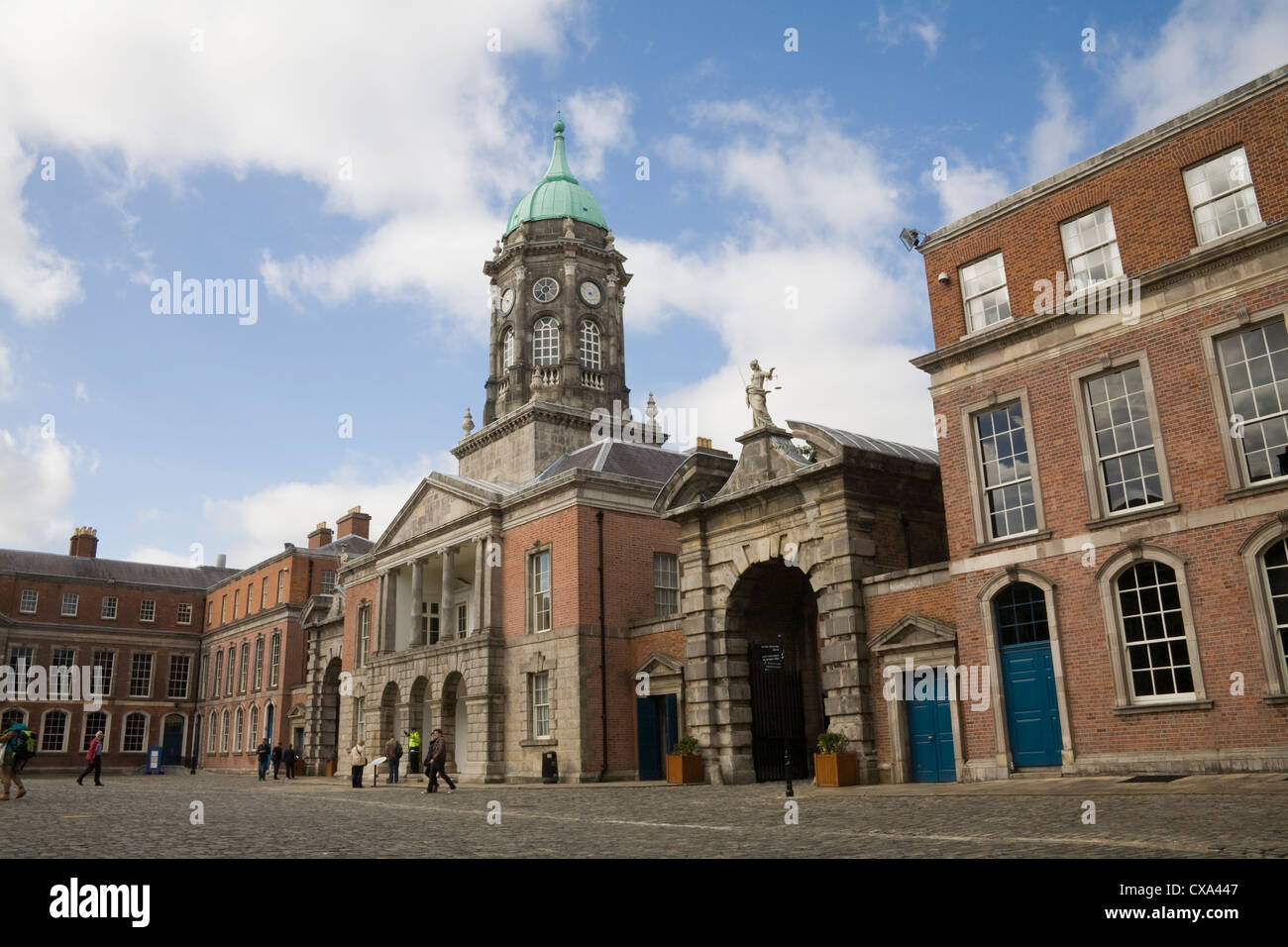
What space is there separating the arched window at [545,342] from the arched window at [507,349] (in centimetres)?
113

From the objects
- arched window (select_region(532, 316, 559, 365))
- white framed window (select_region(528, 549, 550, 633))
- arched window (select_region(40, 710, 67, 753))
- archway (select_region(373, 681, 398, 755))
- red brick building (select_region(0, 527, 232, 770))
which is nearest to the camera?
white framed window (select_region(528, 549, 550, 633))

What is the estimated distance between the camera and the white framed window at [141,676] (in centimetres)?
6650

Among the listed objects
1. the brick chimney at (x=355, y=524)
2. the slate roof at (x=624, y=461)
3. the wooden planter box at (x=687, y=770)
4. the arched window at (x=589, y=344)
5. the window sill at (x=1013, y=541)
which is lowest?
the wooden planter box at (x=687, y=770)

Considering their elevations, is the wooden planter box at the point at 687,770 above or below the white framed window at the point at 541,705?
below

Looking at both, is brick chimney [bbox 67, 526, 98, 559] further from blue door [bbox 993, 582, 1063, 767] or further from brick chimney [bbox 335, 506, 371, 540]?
blue door [bbox 993, 582, 1063, 767]

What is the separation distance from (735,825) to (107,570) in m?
68.1

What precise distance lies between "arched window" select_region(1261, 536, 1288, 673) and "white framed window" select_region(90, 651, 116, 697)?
6769cm

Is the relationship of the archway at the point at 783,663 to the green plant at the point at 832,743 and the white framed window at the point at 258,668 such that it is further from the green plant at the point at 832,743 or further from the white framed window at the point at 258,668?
the white framed window at the point at 258,668

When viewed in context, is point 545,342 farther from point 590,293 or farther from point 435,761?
point 435,761

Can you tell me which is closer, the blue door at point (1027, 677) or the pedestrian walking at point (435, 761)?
the blue door at point (1027, 677)

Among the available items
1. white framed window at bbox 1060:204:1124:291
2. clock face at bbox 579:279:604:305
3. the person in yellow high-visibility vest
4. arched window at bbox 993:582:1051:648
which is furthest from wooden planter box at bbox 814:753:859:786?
clock face at bbox 579:279:604:305

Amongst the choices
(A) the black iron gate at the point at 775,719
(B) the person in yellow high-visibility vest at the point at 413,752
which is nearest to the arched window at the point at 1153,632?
(A) the black iron gate at the point at 775,719

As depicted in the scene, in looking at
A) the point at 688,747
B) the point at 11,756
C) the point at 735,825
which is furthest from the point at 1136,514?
the point at 11,756

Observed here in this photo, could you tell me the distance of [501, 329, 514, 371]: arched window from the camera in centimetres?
4638
